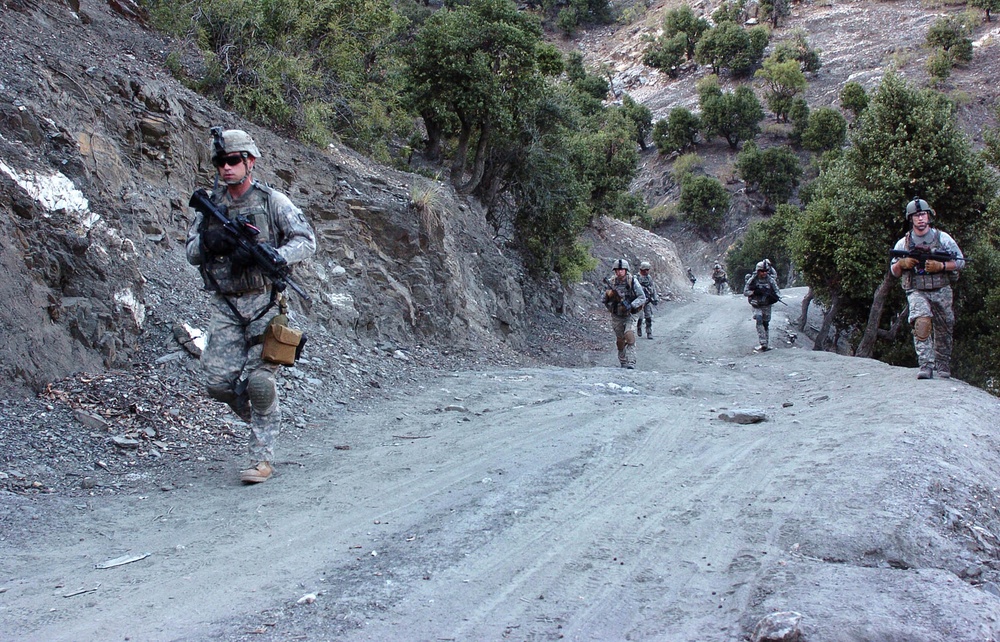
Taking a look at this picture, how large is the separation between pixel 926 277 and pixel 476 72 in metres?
10.9

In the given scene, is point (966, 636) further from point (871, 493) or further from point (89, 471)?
point (89, 471)

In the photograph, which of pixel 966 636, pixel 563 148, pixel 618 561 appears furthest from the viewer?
pixel 563 148

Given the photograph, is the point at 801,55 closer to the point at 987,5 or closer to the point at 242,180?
the point at 987,5

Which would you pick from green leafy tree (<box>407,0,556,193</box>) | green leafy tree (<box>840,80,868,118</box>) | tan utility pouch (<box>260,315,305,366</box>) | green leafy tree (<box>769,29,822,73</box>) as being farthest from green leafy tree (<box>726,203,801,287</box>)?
tan utility pouch (<box>260,315,305,366</box>)

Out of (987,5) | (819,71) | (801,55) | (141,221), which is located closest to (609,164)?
(141,221)

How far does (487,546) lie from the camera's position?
12.4ft

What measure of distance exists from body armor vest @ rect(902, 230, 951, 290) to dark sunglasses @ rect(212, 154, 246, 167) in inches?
313

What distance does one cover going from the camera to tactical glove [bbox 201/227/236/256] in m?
5.01

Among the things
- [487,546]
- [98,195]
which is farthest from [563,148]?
[487,546]

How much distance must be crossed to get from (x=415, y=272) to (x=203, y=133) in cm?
379

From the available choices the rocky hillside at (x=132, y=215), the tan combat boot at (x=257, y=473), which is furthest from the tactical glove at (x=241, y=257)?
the rocky hillside at (x=132, y=215)

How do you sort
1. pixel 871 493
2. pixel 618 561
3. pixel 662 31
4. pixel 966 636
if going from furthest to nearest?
pixel 662 31 < pixel 871 493 < pixel 618 561 < pixel 966 636

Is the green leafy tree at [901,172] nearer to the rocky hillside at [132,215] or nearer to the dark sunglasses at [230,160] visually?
the rocky hillside at [132,215]

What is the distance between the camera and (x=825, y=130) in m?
58.6
